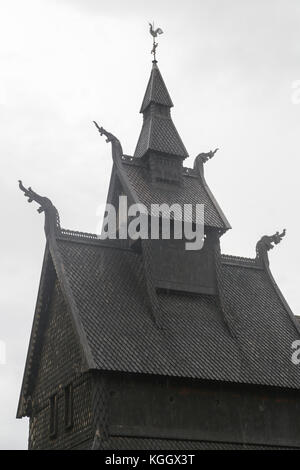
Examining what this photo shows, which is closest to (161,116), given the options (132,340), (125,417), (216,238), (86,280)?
(216,238)

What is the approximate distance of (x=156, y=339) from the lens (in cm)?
3075

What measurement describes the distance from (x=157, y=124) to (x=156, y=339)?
12.7 meters

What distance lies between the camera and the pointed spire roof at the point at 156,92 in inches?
1556

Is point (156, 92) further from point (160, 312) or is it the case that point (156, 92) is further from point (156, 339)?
point (156, 339)

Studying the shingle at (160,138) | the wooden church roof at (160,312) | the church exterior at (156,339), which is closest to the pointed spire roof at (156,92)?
the shingle at (160,138)

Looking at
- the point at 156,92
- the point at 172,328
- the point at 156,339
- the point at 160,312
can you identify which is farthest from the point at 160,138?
the point at 156,339

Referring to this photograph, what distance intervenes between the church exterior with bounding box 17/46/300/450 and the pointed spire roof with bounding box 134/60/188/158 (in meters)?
0.12

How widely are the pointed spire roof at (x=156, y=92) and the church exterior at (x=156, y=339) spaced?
206 centimetres

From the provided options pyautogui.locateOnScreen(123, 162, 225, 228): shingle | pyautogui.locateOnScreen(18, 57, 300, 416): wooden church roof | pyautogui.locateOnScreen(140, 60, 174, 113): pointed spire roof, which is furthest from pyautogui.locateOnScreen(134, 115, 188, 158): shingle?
pyautogui.locateOnScreen(123, 162, 225, 228): shingle

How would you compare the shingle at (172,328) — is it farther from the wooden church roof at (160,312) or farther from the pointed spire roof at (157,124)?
the pointed spire roof at (157,124)

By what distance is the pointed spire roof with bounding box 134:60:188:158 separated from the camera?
3772 centimetres

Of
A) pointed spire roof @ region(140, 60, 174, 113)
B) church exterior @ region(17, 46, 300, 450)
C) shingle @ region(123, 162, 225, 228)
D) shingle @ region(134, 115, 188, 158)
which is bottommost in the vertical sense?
church exterior @ region(17, 46, 300, 450)

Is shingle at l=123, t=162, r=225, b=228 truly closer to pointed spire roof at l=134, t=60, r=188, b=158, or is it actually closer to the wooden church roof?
the wooden church roof

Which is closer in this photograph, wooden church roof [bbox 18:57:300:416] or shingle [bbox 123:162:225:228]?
wooden church roof [bbox 18:57:300:416]
